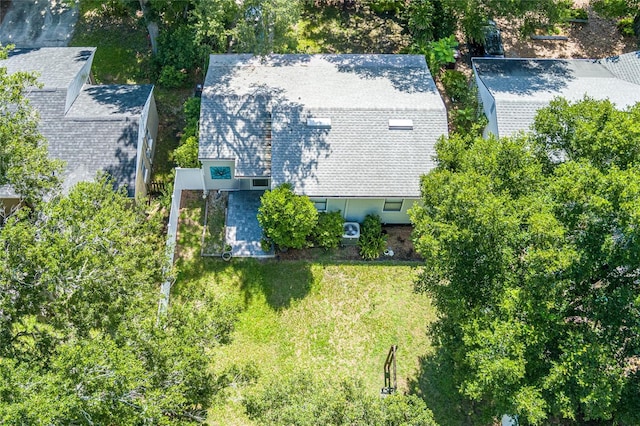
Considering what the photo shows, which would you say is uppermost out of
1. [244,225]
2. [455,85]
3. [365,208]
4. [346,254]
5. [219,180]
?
[455,85]

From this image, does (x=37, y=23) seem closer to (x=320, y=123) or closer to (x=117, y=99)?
(x=117, y=99)

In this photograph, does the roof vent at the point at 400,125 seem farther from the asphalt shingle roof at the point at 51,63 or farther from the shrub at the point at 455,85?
the asphalt shingle roof at the point at 51,63

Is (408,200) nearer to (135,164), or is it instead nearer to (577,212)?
(577,212)

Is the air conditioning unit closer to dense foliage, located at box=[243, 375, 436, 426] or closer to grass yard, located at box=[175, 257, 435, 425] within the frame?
grass yard, located at box=[175, 257, 435, 425]

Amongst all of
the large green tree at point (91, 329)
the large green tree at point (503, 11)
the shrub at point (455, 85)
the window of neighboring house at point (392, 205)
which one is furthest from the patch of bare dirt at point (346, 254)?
→ the large green tree at point (503, 11)

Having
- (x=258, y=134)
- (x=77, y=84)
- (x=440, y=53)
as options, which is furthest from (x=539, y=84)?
(x=77, y=84)

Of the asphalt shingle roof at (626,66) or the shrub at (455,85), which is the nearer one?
the asphalt shingle roof at (626,66)

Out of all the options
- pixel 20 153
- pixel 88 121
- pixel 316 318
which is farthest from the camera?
pixel 88 121

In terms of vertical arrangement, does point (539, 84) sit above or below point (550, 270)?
below
